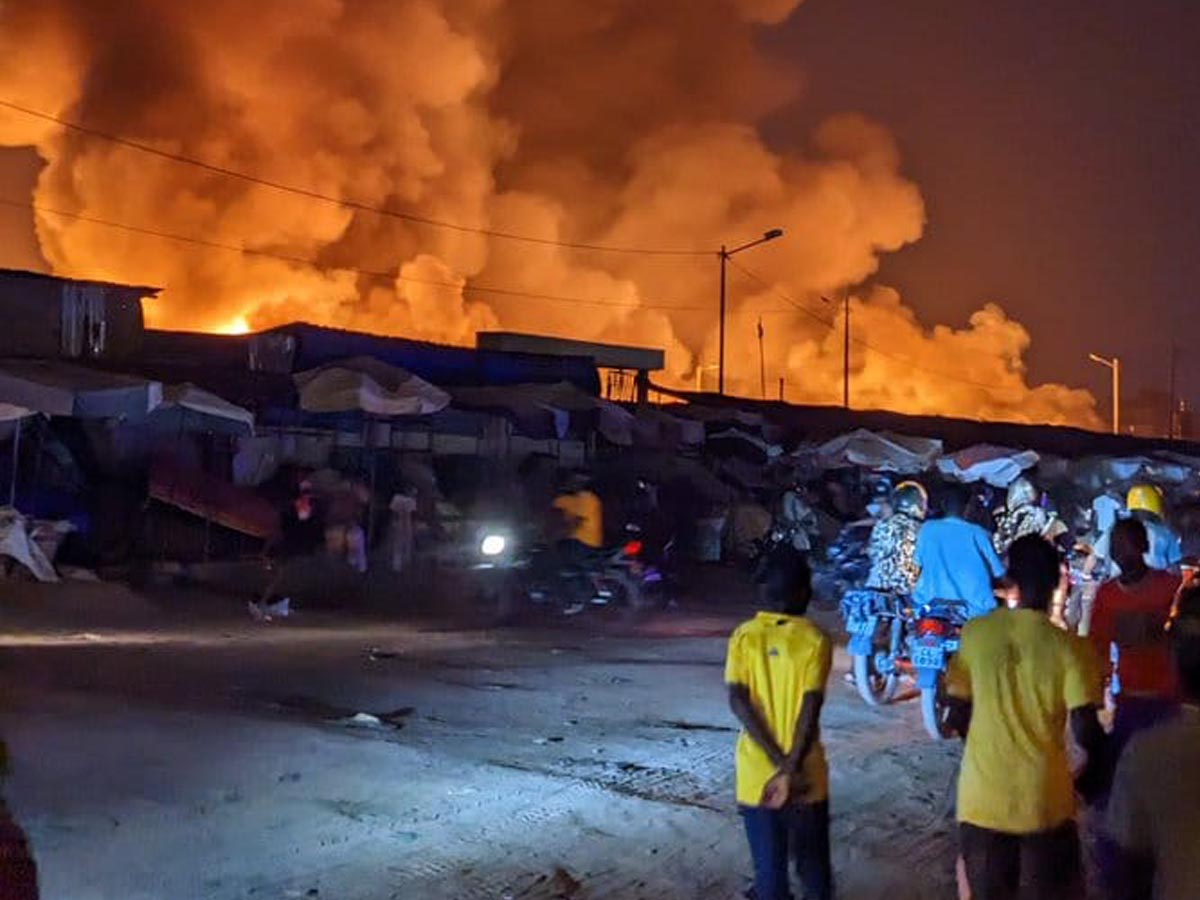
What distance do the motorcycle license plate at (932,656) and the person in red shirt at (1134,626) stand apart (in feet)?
13.4

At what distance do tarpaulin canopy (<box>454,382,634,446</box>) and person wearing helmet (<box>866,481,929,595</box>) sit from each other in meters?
11.3

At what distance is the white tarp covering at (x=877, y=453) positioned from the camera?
25.1 meters

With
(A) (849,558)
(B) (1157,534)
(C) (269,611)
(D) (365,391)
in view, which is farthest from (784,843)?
(D) (365,391)

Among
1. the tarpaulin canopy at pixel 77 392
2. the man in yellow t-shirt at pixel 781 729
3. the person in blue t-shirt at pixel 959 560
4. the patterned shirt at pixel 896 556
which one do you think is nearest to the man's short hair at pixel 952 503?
the person in blue t-shirt at pixel 959 560

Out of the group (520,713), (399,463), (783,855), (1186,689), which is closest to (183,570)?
(399,463)

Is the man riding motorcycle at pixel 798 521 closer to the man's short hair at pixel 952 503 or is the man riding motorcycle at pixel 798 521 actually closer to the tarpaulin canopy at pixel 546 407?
the tarpaulin canopy at pixel 546 407

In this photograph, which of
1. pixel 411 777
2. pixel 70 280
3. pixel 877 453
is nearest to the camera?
pixel 411 777

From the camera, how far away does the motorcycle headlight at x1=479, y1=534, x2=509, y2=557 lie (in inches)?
675

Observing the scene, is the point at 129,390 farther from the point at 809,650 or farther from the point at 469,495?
the point at 809,650

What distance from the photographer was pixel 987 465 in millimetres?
26359

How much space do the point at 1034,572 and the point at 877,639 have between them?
664 cm

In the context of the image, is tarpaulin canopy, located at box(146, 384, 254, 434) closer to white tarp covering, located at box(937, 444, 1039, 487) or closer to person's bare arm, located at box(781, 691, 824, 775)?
person's bare arm, located at box(781, 691, 824, 775)

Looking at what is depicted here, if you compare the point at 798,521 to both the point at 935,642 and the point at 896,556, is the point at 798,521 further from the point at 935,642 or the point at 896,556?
the point at 935,642

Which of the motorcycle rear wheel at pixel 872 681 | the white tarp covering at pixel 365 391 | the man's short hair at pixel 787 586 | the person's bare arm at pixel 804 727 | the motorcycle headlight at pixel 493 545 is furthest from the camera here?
the white tarp covering at pixel 365 391
